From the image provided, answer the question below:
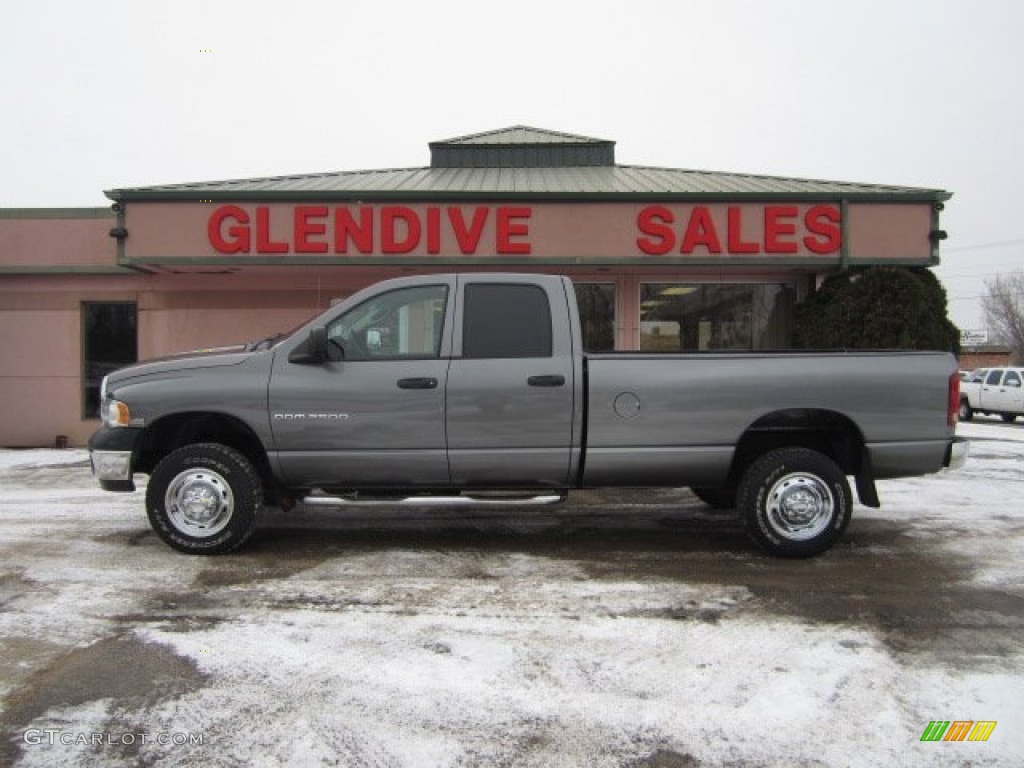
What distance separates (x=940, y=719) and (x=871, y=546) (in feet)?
10.1

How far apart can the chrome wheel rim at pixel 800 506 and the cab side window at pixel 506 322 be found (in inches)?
75.2

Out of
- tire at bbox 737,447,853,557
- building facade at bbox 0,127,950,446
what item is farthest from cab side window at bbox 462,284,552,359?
building facade at bbox 0,127,950,446

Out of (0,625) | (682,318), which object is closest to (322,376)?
(0,625)

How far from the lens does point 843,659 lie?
151 inches

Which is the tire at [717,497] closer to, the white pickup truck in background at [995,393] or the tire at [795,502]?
the tire at [795,502]

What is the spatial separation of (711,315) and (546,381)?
802cm

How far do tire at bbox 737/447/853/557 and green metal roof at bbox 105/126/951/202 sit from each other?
6854mm

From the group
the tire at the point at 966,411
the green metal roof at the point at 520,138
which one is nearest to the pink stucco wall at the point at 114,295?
the green metal roof at the point at 520,138

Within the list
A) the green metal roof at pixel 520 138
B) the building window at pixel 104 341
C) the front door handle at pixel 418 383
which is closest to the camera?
the front door handle at pixel 418 383

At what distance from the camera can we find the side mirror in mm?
5316

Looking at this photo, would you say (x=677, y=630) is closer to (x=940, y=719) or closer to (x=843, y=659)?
(x=843, y=659)

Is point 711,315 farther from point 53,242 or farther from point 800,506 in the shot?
point 53,242

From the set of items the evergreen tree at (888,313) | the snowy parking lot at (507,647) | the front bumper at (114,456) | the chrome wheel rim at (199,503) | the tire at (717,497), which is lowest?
the snowy parking lot at (507,647)

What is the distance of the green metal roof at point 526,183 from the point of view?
454 inches
